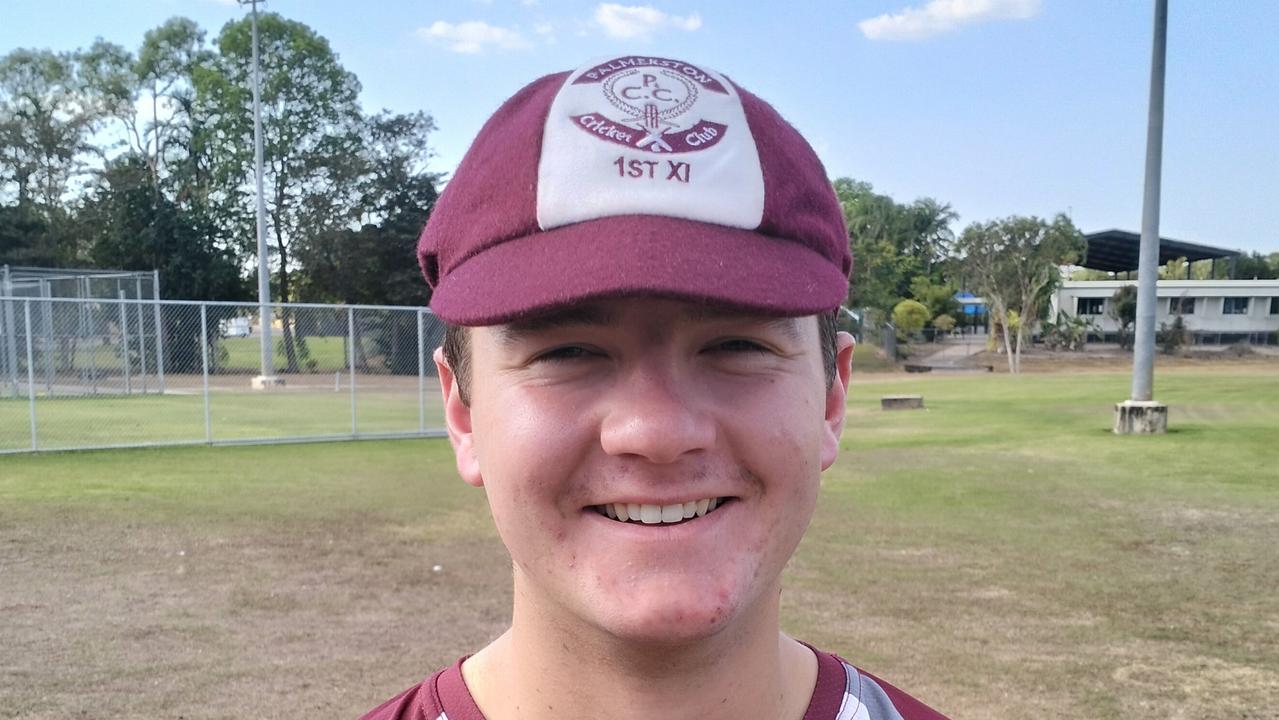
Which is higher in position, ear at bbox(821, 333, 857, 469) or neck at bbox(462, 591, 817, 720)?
ear at bbox(821, 333, 857, 469)

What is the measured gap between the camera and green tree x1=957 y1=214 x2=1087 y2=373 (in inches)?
1545

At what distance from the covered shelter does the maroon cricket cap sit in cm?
4946

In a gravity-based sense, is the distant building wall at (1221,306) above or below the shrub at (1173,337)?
above

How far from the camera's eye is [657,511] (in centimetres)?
109

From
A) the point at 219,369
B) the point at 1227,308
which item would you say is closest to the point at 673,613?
the point at 219,369

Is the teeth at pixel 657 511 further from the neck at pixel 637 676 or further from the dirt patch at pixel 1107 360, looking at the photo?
the dirt patch at pixel 1107 360

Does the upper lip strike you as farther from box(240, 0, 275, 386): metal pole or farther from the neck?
box(240, 0, 275, 386): metal pole

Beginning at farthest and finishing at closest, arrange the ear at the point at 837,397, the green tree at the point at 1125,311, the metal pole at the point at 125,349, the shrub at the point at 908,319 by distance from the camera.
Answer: the shrub at the point at 908,319, the green tree at the point at 1125,311, the metal pole at the point at 125,349, the ear at the point at 837,397

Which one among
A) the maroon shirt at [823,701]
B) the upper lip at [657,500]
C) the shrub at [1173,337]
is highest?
the upper lip at [657,500]

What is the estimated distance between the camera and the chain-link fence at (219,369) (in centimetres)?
1576

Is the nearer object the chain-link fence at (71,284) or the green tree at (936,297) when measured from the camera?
the chain-link fence at (71,284)

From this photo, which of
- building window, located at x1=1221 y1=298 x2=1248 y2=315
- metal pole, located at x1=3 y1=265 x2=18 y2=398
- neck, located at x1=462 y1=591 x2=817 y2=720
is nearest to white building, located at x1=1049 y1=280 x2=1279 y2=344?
building window, located at x1=1221 y1=298 x2=1248 y2=315

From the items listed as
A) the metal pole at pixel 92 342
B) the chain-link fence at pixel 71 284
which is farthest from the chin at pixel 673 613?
the chain-link fence at pixel 71 284

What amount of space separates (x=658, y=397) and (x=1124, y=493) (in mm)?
9497
